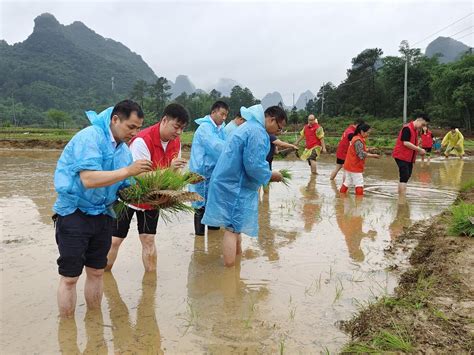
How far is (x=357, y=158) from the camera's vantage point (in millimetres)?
8648

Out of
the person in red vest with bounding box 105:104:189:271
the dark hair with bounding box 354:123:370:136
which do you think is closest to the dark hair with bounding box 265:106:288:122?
the person in red vest with bounding box 105:104:189:271

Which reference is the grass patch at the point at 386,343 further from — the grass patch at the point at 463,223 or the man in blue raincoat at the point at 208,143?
the man in blue raincoat at the point at 208,143

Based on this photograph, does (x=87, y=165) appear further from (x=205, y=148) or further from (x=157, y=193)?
(x=205, y=148)

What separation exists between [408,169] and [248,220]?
5077 millimetres

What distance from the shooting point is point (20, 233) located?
5914mm

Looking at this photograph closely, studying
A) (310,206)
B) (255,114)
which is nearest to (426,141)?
(310,206)

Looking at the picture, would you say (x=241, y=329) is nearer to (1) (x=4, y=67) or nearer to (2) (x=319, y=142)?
(2) (x=319, y=142)

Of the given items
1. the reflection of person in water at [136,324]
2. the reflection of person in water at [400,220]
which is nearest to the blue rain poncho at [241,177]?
the reflection of person in water at [136,324]

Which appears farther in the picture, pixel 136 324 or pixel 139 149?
pixel 139 149

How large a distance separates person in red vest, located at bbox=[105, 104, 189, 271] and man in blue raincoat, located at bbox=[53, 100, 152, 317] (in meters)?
0.75

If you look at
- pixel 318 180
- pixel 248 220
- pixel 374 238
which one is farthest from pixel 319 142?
pixel 248 220

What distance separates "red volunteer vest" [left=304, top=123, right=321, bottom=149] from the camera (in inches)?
454

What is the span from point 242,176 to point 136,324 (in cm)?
185

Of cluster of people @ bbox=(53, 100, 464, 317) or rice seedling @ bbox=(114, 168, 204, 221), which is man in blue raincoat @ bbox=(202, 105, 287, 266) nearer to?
cluster of people @ bbox=(53, 100, 464, 317)
